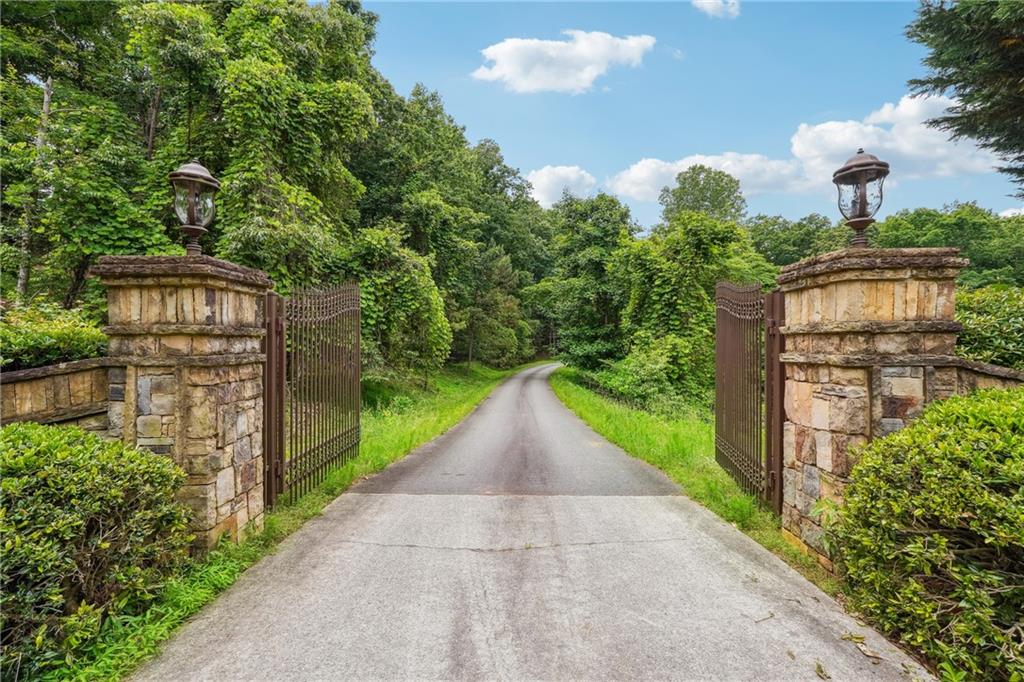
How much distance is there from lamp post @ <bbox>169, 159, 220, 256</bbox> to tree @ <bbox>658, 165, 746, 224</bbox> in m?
37.7

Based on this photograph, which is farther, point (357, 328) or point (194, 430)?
point (357, 328)

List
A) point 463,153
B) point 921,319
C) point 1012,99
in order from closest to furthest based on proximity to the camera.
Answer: point 921,319 → point 1012,99 → point 463,153

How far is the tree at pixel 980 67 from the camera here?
22.7 ft

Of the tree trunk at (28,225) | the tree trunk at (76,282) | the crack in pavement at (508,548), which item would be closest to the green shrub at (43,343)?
the crack in pavement at (508,548)

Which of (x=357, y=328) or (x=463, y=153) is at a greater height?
(x=463, y=153)

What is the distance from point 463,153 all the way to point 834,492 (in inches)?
965

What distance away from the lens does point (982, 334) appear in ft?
11.6

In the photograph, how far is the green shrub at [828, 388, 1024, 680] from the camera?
1996mm

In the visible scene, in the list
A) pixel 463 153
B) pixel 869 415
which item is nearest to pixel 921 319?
pixel 869 415

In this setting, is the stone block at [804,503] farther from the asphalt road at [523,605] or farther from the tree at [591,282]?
the tree at [591,282]

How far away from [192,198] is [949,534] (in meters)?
5.45

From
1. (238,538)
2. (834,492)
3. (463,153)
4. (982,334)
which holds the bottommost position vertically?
(238,538)

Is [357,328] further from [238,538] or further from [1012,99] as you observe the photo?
[1012,99]

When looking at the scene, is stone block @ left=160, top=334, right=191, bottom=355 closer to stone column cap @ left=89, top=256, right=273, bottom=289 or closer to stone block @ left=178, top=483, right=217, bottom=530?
stone column cap @ left=89, top=256, right=273, bottom=289
